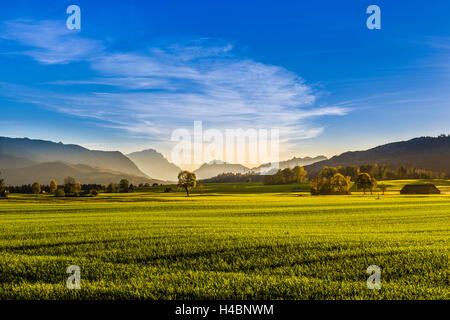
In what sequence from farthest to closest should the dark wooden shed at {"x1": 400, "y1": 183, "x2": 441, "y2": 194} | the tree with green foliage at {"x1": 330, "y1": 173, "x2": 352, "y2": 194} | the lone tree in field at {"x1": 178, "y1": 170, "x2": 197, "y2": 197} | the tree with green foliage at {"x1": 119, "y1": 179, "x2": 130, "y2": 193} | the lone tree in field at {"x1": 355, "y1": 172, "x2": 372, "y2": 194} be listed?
the tree with green foliage at {"x1": 119, "y1": 179, "x2": 130, "y2": 193}
the dark wooden shed at {"x1": 400, "y1": 183, "x2": 441, "y2": 194}
the tree with green foliage at {"x1": 330, "y1": 173, "x2": 352, "y2": 194}
the lone tree in field at {"x1": 355, "y1": 172, "x2": 372, "y2": 194}
the lone tree in field at {"x1": 178, "y1": 170, "x2": 197, "y2": 197}

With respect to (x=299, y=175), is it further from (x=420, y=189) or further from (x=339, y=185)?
(x=420, y=189)

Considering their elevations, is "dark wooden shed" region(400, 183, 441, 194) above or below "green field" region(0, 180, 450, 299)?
below

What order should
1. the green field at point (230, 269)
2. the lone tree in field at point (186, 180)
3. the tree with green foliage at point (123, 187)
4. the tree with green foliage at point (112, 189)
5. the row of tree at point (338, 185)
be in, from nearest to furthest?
the green field at point (230, 269), the lone tree in field at point (186, 180), the row of tree at point (338, 185), the tree with green foliage at point (112, 189), the tree with green foliage at point (123, 187)

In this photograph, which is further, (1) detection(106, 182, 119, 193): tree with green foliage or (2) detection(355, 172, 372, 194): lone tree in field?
(1) detection(106, 182, 119, 193): tree with green foliage

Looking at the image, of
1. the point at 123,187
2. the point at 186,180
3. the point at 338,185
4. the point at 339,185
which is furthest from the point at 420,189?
the point at 123,187

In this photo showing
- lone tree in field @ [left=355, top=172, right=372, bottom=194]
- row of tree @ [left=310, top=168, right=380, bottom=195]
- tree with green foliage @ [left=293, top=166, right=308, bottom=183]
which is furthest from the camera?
tree with green foliage @ [left=293, top=166, right=308, bottom=183]

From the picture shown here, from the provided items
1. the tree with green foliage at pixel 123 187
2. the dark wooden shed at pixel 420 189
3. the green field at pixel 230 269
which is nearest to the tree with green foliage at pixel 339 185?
the dark wooden shed at pixel 420 189

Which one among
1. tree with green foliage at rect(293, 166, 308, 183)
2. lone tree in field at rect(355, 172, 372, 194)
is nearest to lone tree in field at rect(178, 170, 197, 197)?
lone tree in field at rect(355, 172, 372, 194)

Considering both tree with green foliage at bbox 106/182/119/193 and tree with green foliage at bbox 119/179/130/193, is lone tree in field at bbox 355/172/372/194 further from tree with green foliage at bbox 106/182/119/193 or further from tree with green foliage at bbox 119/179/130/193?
tree with green foliage at bbox 106/182/119/193

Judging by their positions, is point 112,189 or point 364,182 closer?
point 364,182

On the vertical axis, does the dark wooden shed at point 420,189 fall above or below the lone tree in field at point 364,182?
below

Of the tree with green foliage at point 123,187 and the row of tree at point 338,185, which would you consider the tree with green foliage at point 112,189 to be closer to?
the tree with green foliage at point 123,187
